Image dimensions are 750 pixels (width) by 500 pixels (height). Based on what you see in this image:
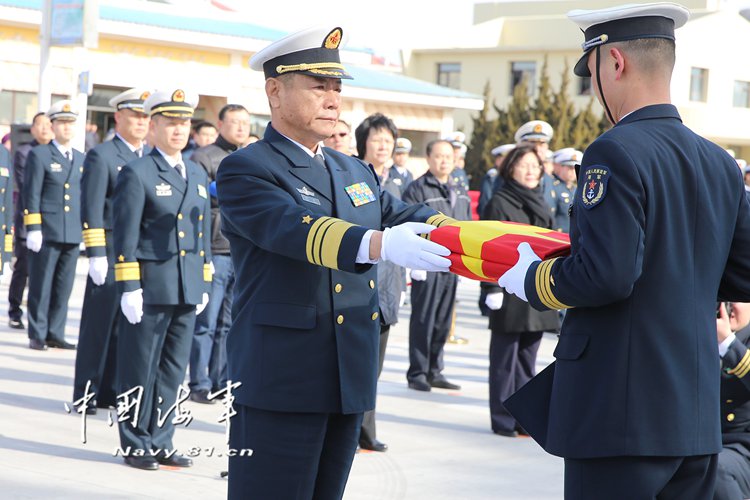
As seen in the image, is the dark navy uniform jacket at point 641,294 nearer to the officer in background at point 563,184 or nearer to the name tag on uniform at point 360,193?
the name tag on uniform at point 360,193

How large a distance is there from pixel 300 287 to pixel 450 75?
1880 inches

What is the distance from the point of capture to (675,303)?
2969 millimetres

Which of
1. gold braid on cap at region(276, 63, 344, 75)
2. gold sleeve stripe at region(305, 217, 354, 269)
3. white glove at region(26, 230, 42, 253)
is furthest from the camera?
white glove at region(26, 230, 42, 253)

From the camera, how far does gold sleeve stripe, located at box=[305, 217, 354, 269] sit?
3285mm

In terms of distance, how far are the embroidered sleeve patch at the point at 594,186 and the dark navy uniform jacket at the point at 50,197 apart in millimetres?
7963

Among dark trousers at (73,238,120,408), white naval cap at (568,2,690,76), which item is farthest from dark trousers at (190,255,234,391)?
white naval cap at (568,2,690,76)

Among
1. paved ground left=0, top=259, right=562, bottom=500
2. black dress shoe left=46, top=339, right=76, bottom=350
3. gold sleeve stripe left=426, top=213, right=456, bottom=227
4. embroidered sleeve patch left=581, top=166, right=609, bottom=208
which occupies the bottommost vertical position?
paved ground left=0, top=259, right=562, bottom=500

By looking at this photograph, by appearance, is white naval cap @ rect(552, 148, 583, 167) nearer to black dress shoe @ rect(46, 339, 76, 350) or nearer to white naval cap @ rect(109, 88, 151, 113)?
black dress shoe @ rect(46, 339, 76, 350)

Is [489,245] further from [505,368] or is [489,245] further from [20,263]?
[20,263]

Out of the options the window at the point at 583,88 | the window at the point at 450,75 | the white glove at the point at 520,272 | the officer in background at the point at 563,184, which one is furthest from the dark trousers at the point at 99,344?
the window at the point at 450,75

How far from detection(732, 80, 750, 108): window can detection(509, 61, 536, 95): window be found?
828 cm

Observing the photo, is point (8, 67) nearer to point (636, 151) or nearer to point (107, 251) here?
point (107, 251)

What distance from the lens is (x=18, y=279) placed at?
11297 mm

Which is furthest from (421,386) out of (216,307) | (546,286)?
(546,286)
